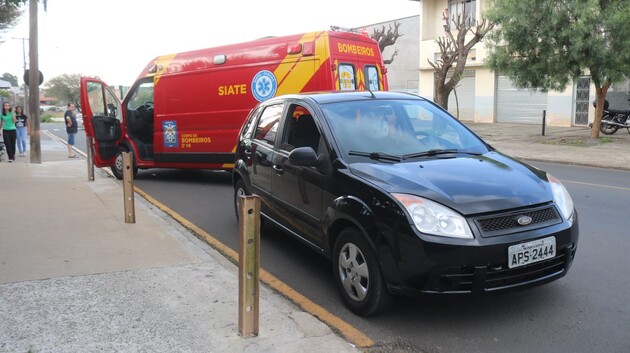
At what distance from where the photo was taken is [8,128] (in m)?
15.9

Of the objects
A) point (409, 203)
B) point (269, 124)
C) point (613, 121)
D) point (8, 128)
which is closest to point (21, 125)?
point (8, 128)

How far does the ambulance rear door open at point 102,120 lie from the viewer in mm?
11266

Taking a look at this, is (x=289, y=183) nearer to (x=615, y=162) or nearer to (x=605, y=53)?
(x=615, y=162)

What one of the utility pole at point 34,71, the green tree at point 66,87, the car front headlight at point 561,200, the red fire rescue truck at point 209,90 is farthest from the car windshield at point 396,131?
the green tree at point 66,87

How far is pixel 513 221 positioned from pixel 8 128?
15.8 metres

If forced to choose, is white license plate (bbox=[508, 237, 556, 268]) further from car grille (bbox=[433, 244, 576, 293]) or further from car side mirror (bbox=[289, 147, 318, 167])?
car side mirror (bbox=[289, 147, 318, 167])

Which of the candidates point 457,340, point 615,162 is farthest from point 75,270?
point 615,162

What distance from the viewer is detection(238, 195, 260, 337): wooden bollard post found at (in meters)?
3.60

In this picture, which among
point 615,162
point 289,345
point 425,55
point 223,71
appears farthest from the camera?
point 425,55

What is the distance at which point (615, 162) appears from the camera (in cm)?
1368

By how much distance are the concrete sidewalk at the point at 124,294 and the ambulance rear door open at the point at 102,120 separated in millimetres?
4020

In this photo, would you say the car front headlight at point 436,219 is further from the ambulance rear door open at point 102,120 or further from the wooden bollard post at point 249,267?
the ambulance rear door open at point 102,120

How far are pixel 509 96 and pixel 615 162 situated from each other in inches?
604

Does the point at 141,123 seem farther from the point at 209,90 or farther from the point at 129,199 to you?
the point at 129,199
